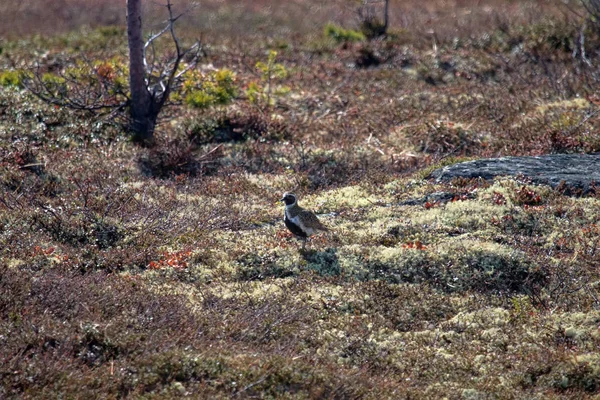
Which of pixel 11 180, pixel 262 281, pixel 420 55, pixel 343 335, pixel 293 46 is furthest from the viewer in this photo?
pixel 293 46

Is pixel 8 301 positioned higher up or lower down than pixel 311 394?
higher up

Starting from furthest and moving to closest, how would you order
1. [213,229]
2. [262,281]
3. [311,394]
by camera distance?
[213,229] < [262,281] < [311,394]

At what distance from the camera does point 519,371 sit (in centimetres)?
782

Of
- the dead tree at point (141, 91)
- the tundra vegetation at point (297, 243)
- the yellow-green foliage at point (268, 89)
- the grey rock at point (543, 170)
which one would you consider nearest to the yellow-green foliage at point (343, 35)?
the tundra vegetation at point (297, 243)

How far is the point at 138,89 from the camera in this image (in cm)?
1631

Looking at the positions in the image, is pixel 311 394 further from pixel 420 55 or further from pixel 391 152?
pixel 420 55

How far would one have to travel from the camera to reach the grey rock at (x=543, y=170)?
41.9 feet

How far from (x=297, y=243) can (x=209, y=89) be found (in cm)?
692

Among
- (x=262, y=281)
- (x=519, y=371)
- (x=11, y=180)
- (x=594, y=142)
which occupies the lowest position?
(x=594, y=142)

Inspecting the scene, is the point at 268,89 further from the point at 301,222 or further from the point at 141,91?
the point at 301,222

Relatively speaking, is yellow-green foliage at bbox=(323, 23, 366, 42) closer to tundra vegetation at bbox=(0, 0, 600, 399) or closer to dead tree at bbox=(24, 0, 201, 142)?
tundra vegetation at bbox=(0, 0, 600, 399)

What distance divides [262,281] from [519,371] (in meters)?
3.28

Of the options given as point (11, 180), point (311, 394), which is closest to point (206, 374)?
point (311, 394)

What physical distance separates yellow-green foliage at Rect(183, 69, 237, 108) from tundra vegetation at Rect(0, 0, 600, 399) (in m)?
0.05
